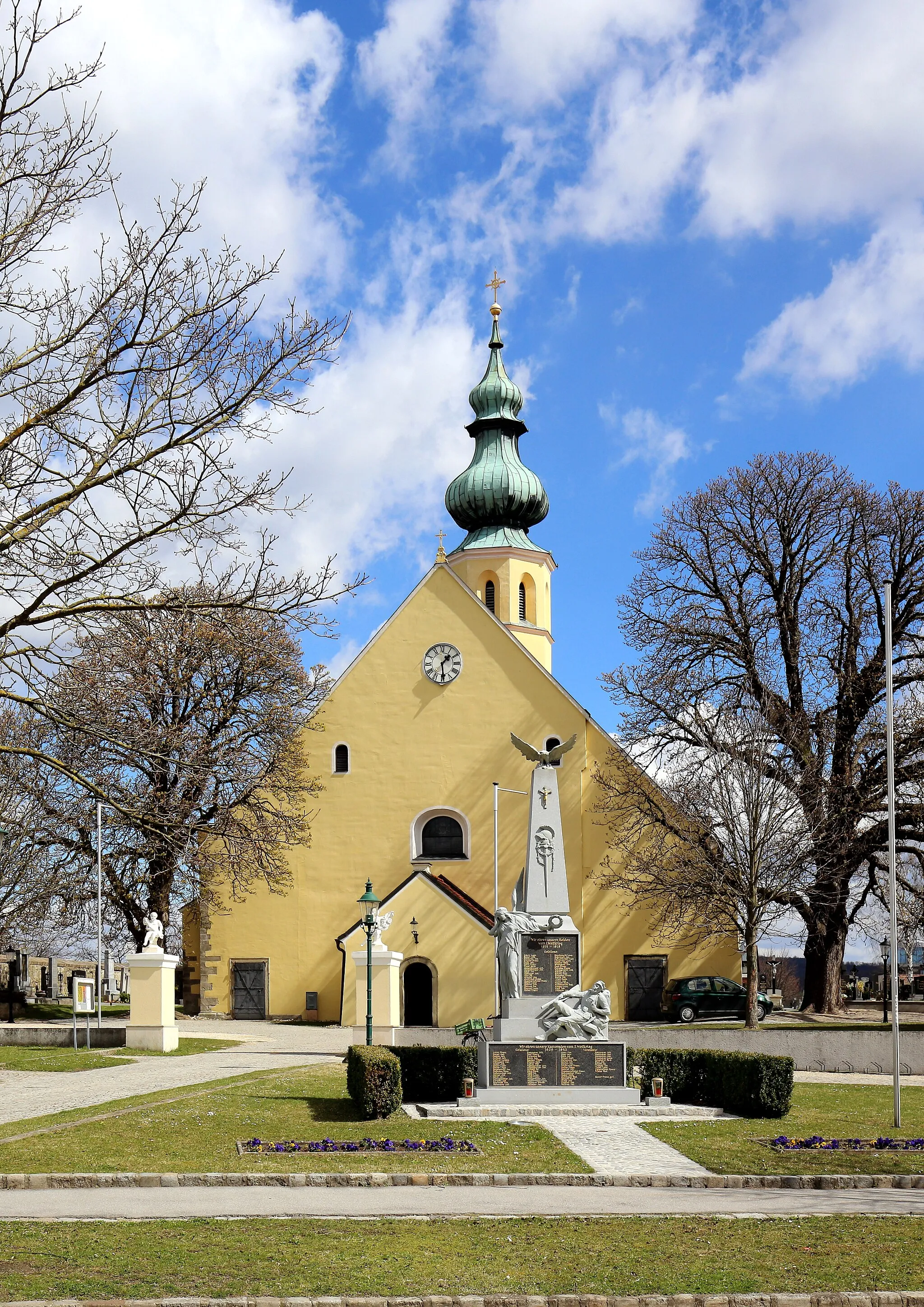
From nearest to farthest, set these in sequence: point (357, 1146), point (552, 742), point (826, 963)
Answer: point (357, 1146) → point (826, 963) → point (552, 742)

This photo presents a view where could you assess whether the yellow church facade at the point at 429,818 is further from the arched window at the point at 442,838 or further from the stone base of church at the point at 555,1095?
the stone base of church at the point at 555,1095

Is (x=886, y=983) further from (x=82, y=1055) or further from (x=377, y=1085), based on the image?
(x=377, y=1085)

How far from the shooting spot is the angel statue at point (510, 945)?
20.6 m

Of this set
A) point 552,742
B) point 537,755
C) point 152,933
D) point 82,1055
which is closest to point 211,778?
point 152,933

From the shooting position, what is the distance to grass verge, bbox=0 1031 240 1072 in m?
25.0

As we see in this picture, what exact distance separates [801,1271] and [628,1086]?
33.4ft

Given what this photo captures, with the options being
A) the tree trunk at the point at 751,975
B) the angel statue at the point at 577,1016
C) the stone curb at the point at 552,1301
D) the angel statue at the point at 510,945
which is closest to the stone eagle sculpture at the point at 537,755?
the angel statue at the point at 510,945

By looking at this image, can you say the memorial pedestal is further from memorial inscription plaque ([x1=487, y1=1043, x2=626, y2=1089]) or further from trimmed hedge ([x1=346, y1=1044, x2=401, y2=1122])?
trimmed hedge ([x1=346, y1=1044, x2=401, y2=1122])

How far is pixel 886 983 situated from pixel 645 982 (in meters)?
7.05

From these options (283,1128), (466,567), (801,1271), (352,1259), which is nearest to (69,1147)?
(283,1128)

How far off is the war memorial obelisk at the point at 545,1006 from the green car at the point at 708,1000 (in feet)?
52.1

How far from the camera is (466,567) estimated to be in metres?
51.0

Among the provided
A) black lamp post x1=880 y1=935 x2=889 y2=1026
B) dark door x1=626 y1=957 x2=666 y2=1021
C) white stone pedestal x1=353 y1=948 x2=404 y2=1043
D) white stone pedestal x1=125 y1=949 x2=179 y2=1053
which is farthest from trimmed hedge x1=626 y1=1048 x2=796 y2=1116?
dark door x1=626 y1=957 x2=666 y2=1021

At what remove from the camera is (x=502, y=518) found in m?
52.0
